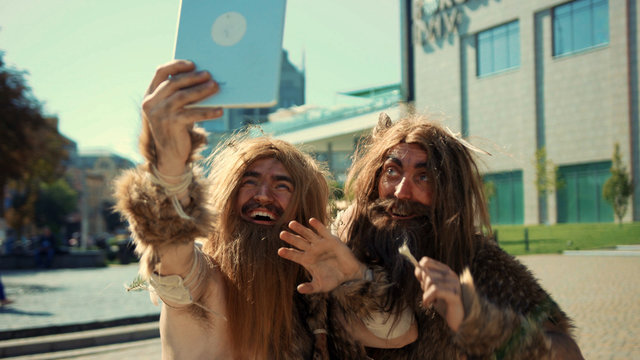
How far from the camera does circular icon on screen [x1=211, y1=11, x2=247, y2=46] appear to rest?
1837 millimetres

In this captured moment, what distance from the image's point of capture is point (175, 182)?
1886 mm

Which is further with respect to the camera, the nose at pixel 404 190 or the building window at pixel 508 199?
the building window at pixel 508 199

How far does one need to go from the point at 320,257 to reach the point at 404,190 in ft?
1.96

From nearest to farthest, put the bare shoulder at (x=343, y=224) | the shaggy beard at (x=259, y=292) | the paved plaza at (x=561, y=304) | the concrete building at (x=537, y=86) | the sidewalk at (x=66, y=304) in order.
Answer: the shaggy beard at (x=259, y=292), the bare shoulder at (x=343, y=224), the paved plaza at (x=561, y=304), the sidewalk at (x=66, y=304), the concrete building at (x=537, y=86)

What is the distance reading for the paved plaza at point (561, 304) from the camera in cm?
761

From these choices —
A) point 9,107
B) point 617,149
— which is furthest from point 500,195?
point 9,107

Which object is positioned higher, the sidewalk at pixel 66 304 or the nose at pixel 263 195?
the nose at pixel 263 195

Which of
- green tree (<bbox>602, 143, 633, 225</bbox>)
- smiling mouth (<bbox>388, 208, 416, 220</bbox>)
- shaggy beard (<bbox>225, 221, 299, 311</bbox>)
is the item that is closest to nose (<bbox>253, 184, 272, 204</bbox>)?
shaggy beard (<bbox>225, 221, 299, 311</bbox>)

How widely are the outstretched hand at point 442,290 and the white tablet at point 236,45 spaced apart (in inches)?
31.1

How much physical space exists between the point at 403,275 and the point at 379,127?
934 mm

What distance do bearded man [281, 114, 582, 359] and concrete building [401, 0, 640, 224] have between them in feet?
56.5

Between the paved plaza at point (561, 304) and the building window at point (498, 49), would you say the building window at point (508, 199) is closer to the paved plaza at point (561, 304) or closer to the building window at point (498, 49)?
the building window at point (498, 49)

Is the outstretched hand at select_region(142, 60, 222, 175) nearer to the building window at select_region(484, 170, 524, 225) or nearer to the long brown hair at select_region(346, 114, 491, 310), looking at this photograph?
the long brown hair at select_region(346, 114, 491, 310)

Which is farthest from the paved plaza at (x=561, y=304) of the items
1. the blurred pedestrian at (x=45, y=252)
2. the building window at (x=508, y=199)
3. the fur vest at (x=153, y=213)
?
the building window at (x=508, y=199)
